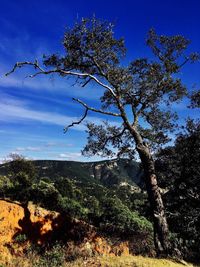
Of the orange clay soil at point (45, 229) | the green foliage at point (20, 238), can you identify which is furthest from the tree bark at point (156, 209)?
the green foliage at point (20, 238)

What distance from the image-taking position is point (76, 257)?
19.0 m

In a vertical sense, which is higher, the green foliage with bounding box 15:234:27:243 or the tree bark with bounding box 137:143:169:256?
the tree bark with bounding box 137:143:169:256

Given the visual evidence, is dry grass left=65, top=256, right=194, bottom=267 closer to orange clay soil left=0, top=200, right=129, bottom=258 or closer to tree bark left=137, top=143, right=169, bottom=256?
tree bark left=137, top=143, right=169, bottom=256

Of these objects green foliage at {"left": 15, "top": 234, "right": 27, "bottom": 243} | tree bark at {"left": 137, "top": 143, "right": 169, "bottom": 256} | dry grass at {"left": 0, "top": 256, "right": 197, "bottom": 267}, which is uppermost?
tree bark at {"left": 137, "top": 143, "right": 169, "bottom": 256}

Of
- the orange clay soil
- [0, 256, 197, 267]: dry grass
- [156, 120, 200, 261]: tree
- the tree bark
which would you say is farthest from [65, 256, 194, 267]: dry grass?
[156, 120, 200, 261]: tree

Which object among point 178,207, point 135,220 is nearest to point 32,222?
point 178,207

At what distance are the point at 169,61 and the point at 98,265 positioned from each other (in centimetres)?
1418

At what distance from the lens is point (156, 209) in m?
21.2

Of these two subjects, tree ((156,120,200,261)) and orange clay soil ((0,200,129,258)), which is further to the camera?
tree ((156,120,200,261))

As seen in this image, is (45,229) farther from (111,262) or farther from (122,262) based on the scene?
(122,262)

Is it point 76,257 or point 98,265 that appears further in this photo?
point 76,257

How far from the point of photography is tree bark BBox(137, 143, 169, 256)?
2054 centimetres

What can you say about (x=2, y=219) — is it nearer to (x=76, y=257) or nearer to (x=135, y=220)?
(x=76, y=257)

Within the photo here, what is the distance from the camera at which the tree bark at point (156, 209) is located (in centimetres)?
2054
